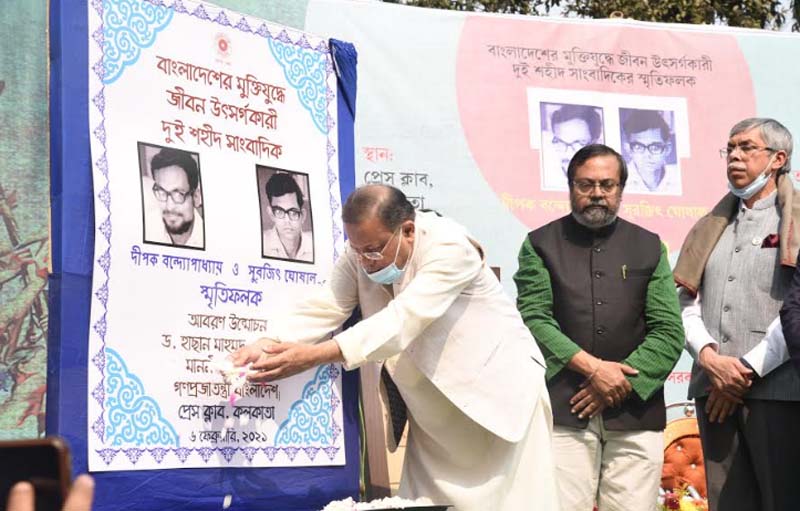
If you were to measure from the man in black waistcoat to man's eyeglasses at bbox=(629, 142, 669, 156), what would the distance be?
184cm

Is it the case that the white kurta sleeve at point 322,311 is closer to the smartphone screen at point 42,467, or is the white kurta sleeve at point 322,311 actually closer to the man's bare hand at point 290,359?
the man's bare hand at point 290,359

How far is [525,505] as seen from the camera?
3473 mm

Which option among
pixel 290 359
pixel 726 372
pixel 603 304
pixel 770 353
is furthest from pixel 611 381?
pixel 290 359

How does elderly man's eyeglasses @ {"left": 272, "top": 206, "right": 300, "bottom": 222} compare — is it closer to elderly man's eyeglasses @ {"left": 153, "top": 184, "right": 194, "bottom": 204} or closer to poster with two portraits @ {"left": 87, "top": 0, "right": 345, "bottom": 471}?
poster with two portraits @ {"left": 87, "top": 0, "right": 345, "bottom": 471}

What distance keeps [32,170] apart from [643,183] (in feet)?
9.15

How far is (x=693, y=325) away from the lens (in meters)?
4.10

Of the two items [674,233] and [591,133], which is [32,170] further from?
[674,233]

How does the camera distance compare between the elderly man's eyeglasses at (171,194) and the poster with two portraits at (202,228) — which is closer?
the poster with two portraits at (202,228)

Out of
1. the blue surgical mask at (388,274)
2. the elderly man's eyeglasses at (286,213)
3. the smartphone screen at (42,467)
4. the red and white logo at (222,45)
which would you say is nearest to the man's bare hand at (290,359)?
the blue surgical mask at (388,274)

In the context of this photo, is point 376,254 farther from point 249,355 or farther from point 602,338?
point 602,338

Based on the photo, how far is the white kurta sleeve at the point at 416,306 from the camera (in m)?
3.18

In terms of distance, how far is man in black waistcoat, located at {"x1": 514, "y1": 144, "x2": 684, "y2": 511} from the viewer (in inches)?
150

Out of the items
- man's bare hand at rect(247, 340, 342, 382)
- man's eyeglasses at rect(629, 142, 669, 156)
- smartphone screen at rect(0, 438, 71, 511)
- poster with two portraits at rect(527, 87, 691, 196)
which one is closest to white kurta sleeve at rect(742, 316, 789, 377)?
man's bare hand at rect(247, 340, 342, 382)

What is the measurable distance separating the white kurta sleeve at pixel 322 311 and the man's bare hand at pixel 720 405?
4.32 feet
